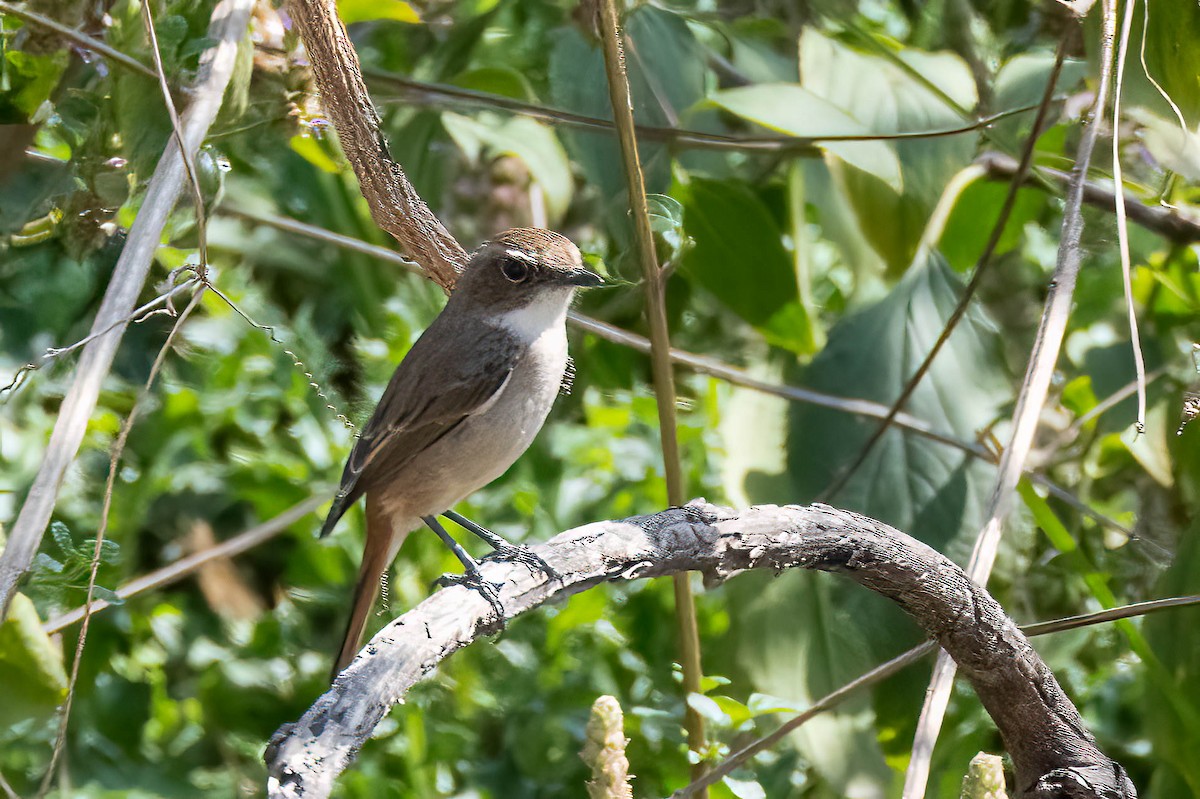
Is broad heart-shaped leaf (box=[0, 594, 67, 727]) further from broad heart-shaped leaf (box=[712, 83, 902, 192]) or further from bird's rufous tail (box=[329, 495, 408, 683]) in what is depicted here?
broad heart-shaped leaf (box=[712, 83, 902, 192])

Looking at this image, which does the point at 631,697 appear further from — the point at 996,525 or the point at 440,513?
the point at 996,525

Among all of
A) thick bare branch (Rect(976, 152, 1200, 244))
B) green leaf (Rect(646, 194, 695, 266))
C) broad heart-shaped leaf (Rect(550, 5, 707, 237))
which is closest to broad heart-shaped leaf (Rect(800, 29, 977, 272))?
thick bare branch (Rect(976, 152, 1200, 244))

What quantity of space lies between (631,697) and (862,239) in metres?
1.44

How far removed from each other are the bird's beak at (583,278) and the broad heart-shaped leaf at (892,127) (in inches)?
41.3

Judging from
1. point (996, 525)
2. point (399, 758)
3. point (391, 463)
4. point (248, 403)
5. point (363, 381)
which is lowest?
point (399, 758)

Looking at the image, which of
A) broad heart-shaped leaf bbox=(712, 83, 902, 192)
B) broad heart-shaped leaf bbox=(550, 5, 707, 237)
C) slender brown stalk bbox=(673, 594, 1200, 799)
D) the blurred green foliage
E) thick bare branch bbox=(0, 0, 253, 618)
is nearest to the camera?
thick bare branch bbox=(0, 0, 253, 618)

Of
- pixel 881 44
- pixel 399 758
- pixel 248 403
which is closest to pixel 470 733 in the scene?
pixel 399 758

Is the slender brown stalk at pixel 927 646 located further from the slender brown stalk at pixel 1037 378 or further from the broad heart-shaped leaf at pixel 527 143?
the broad heart-shaped leaf at pixel 527 143

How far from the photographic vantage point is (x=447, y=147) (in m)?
4.09

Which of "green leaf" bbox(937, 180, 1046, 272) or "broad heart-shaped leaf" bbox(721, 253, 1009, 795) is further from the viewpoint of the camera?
"green leaf" bbox(937, 180, 1046, 272)

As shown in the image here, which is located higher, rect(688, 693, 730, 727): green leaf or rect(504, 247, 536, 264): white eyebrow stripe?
rect(504, 247, 536, 264): white eyebrow stripe

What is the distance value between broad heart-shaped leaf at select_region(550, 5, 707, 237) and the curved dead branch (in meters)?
1.22

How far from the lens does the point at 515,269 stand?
245 centimetres

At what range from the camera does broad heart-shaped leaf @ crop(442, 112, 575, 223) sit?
311 cm
